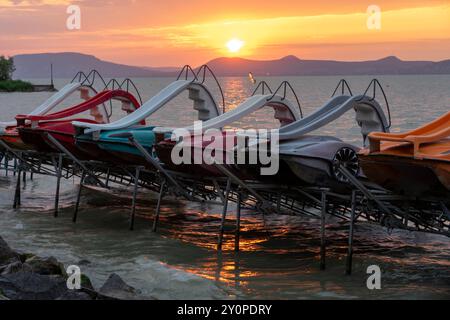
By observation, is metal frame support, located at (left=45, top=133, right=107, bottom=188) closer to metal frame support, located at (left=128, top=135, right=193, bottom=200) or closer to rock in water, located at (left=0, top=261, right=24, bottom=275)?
metal frame support, located at (left=128, top=135, right=193, bottom=200)

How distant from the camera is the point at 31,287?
12508mm

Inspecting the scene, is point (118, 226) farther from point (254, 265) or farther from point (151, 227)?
point (254, 265)

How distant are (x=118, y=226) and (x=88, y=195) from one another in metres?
5.53

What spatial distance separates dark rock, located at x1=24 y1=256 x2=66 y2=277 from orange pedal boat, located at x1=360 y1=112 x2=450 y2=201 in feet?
17.9

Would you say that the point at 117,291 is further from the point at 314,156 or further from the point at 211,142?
the point at 211,142

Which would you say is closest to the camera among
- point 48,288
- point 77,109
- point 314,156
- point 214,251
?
point 48,288

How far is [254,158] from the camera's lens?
1623cm

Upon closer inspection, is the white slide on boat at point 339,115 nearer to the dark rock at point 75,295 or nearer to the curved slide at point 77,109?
the dark rock at point 75,295

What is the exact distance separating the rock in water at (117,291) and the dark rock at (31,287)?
2.11ft

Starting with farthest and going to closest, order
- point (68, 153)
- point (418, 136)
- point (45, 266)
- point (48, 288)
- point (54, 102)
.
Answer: point (54, 102), point (68, 153), point (45, 266), point (418, 136), point (48, 288)

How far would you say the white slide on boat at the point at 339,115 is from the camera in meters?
16.7

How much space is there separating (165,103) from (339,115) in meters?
5.72

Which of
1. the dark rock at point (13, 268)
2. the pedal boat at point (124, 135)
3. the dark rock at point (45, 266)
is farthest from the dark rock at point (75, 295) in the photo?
the pedal boat at point (124, 135)

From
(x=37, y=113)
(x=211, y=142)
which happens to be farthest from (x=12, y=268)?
(x=37, y=113)
